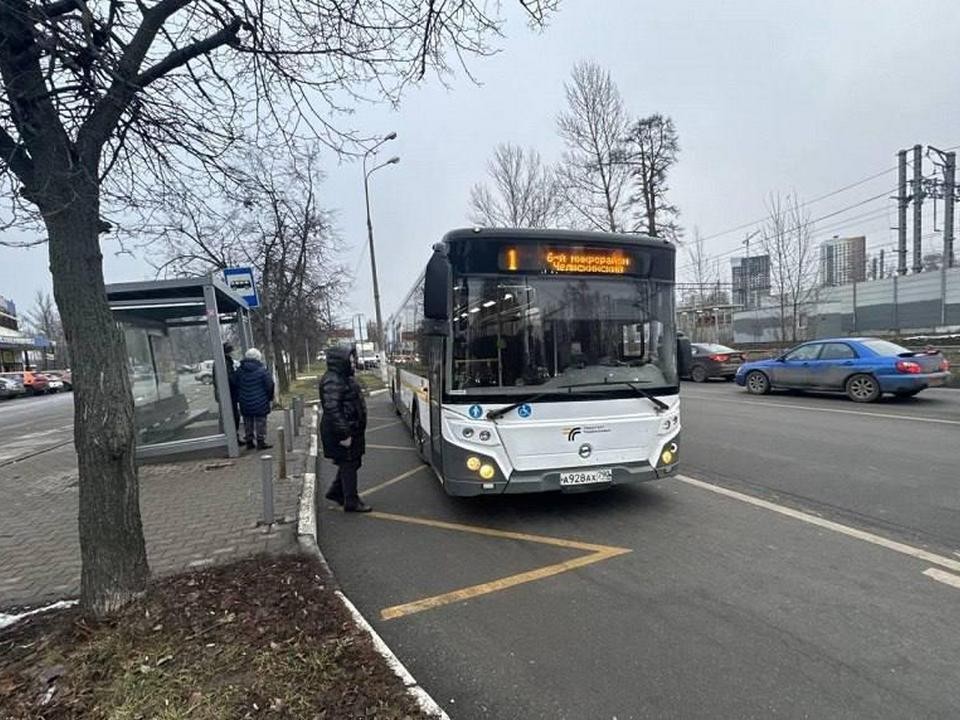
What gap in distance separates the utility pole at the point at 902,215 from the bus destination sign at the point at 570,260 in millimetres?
40302

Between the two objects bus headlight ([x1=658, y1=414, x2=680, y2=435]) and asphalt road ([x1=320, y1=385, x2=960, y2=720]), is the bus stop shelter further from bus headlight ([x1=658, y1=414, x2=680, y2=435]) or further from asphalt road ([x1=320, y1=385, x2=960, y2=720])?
bus headlight ([x1=658, y1=414, x2=680, y2=435])

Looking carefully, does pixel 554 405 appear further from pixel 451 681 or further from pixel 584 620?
pixel 451 681

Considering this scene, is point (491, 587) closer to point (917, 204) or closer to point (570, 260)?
point (570, 260)

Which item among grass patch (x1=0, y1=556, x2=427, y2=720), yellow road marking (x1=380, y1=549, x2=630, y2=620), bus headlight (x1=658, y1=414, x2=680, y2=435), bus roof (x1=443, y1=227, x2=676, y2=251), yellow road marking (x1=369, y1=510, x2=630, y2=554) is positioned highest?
bus roof (x1=443, y1=227, x2=676, y2=251)

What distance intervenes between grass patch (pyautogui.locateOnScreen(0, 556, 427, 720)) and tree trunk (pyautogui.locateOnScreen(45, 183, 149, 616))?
0.31m

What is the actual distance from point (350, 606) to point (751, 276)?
35515 mm

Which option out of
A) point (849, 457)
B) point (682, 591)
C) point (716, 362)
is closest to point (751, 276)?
point (716, 362)

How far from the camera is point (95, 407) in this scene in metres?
3.35

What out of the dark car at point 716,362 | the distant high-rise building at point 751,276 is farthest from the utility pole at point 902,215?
the dark car at point 716,362

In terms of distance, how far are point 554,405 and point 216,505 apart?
163 inches

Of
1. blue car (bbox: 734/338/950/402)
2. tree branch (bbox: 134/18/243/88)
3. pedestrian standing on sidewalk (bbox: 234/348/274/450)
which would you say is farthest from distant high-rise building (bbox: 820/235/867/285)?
tree branch (bbox: 134/18/243/88)

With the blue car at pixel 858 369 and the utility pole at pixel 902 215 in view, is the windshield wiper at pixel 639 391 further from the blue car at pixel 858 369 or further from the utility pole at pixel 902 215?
the utility pole at pixel 902 215

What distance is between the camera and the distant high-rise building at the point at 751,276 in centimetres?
2778

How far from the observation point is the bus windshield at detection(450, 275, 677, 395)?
206 inches
